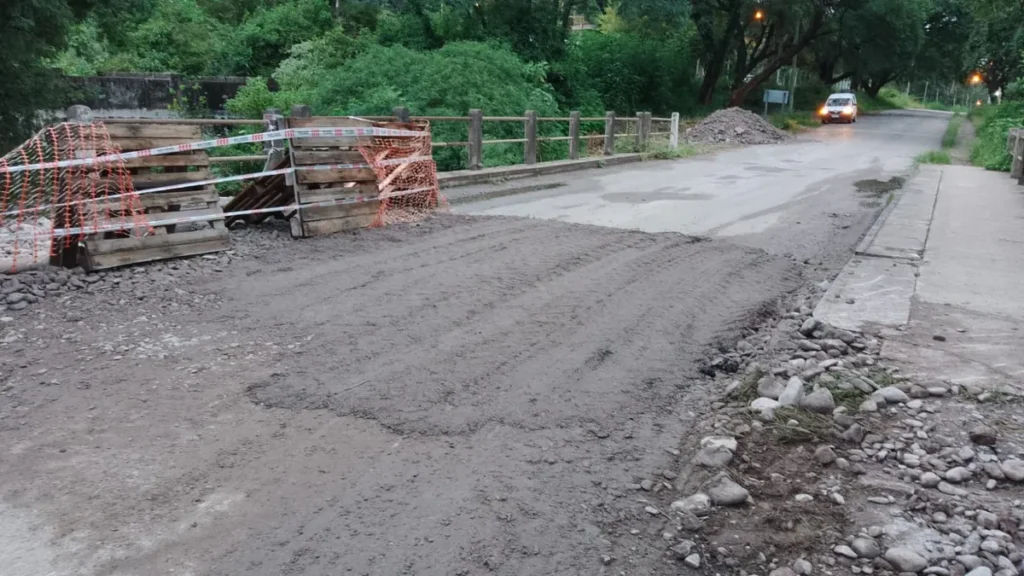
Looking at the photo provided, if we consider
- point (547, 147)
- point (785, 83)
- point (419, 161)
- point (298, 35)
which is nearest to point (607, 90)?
point (298, 35)

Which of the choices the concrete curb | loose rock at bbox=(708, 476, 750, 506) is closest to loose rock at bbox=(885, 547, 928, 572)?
loose rock at bbox=(708, 476, 750, 506)

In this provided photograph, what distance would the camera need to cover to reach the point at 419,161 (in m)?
11.7

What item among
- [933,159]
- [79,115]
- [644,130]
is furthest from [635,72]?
[79,115]

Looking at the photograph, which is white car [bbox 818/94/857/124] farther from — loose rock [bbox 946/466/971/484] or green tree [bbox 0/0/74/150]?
loose rock [bbox 946/466/971/484]

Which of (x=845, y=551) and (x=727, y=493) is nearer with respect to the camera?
(x=845, y=551)

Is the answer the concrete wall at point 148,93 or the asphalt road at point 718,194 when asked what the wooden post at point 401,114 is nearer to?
the asphalt road at point 718,194

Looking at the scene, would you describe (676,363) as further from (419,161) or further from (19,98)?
(19,98)

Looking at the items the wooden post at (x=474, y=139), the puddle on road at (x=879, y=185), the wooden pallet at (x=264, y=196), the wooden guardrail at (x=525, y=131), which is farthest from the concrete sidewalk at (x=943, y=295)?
the wooden post at (x=474, y=139)

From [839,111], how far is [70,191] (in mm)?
46775

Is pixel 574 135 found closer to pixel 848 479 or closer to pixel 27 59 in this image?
pixel 27 59

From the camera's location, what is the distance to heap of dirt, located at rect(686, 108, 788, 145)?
104 ft

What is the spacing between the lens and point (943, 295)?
691 centimetres

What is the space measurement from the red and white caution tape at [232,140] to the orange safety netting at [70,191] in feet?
0.14

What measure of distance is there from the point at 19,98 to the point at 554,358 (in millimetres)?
12070
